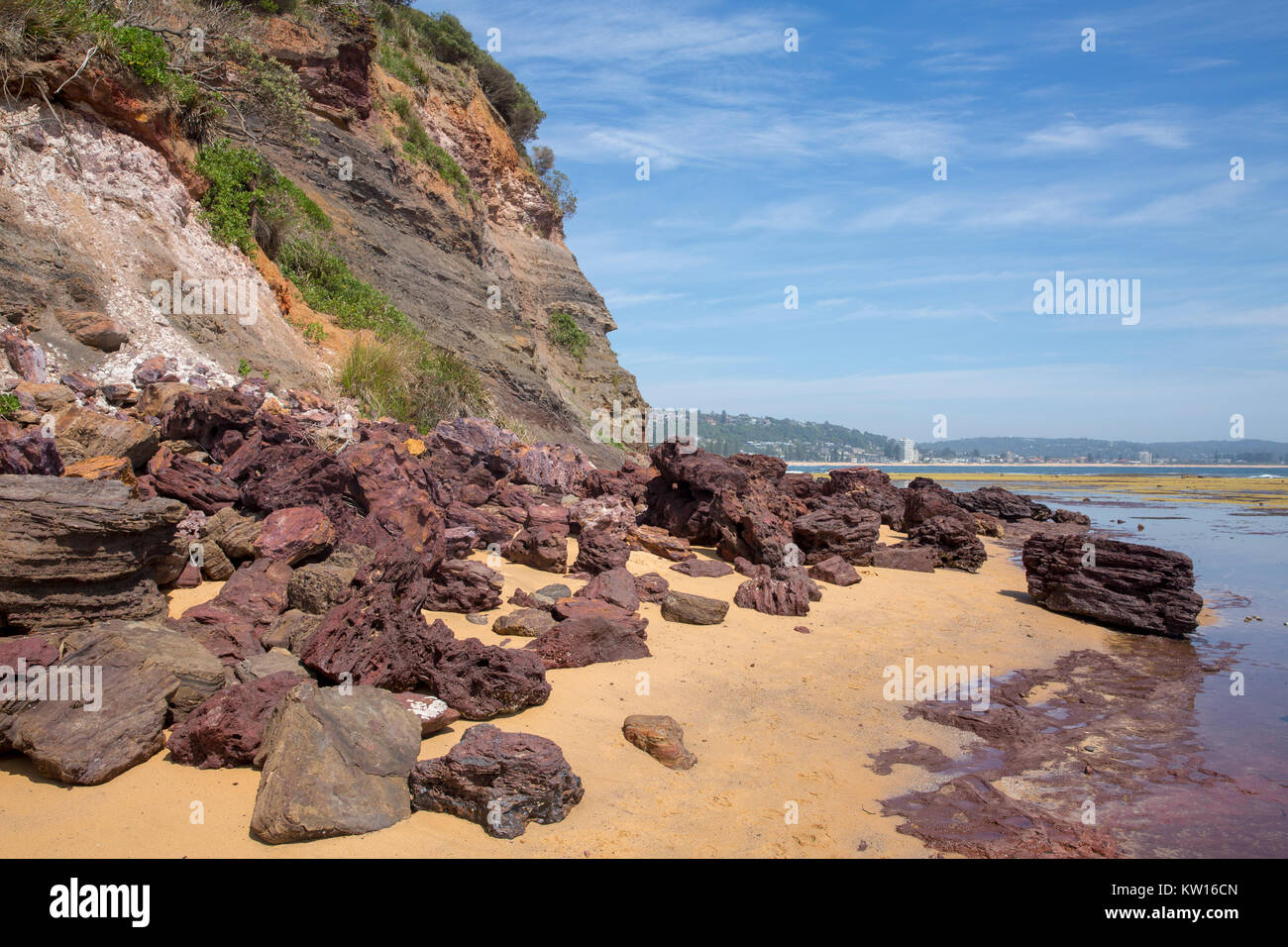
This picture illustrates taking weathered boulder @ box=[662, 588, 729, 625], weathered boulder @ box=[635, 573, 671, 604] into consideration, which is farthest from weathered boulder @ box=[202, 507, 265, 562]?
weathered boulder @ box=[662, 588, 729, 625]

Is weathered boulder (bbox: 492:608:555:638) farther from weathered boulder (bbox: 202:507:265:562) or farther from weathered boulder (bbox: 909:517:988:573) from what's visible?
weathered boulder (bbox: 909:517:988:573)

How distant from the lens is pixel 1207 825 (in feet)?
15.6

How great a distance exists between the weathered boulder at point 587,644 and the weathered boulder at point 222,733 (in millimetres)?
2400

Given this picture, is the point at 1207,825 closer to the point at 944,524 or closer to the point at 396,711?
the point at 396,711

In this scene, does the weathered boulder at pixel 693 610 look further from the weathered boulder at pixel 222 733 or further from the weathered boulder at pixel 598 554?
the weathered boulder at pixel 222 733

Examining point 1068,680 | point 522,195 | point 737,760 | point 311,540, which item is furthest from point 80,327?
point 522,195

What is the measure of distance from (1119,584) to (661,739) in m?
8.01

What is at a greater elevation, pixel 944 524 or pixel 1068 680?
pixel 944 524

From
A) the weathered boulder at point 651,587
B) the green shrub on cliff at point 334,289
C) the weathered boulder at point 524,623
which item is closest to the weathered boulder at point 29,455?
the weathered boulder at point 524,623

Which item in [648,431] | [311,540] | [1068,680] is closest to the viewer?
[311,540]

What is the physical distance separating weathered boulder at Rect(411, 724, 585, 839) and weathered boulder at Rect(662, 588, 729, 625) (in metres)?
4.11

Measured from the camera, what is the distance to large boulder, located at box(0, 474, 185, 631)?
4848 mm
